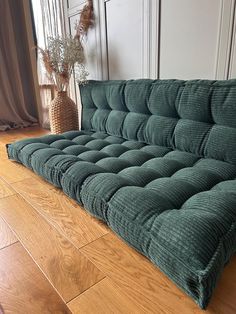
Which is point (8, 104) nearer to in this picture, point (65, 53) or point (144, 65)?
point (65, 53)

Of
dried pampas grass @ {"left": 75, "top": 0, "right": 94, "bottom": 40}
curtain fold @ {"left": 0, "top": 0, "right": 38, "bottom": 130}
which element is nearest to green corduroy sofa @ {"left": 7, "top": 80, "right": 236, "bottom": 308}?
dried pampas grass @ {"left": 75, "top": 0, "right": 94, "bottom": 40}

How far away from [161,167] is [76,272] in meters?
0.58

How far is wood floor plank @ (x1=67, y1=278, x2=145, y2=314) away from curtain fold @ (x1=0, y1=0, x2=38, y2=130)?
285 centimetres

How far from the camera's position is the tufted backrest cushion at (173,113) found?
1.19 metres

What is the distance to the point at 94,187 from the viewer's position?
1052 millimetres

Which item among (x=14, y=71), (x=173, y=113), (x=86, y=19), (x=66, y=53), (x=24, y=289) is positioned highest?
(x=86, y=19)

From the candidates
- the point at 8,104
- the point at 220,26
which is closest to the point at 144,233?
the point at 220,26

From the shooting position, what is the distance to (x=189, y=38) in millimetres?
1525

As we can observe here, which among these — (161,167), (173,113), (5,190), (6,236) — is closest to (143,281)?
(161,167)

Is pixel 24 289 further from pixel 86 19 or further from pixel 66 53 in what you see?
pixel 86 19

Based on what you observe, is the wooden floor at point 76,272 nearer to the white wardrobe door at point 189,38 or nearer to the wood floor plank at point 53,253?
the wood floor plank at point 53,253

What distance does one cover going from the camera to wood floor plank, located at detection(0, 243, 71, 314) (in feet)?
2.45

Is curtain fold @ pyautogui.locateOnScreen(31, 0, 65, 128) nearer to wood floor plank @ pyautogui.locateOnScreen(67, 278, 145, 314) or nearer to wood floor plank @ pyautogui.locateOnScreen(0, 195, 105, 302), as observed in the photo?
wood floor plank @ pyautogui.locateOnScreen(0, 195, 105, 302)

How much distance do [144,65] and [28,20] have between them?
2.03 meters
